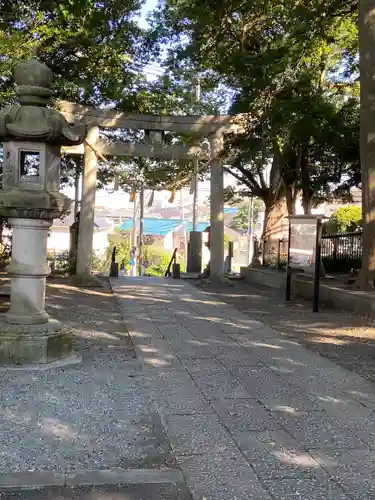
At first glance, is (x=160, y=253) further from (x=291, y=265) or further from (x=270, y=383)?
(x=270, y=383)

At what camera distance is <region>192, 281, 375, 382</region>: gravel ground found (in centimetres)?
658

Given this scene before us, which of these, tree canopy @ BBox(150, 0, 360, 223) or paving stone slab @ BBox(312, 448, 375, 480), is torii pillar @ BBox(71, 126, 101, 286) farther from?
paving stone slab @ BBox(312, 448, 375, 480)

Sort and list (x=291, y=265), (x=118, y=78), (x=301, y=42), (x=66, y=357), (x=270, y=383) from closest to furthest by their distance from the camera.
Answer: (x=270, y=383), (x=66, y=357), (x=291, y=265), (x=301, y=42), (x=118, y=78)

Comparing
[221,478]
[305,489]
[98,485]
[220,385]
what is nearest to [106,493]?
[98,485]

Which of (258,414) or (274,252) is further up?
(274,252)

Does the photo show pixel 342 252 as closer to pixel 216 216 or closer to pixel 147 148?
pixel 216 216

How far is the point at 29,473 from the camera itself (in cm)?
A: 323

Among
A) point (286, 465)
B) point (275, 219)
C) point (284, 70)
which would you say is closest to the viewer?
point (286, 465)

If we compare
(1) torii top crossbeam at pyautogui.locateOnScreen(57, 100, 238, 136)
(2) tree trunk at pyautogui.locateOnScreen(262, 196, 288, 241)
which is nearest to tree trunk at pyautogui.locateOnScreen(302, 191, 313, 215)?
(2) tree trunk at pyautogui.locateOnScreen(262, 196, 288, 241)

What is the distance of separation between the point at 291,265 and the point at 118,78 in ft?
25.5

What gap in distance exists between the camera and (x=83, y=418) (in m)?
4.20

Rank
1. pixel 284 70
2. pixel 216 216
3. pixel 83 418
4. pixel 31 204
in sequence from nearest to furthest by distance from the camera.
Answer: pixel 83 418 → pixel 31 204 → pixel 284 70 → pixel 216 216

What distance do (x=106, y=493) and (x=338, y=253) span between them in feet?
50.0

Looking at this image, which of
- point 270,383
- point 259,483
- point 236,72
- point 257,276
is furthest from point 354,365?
point 257,276
